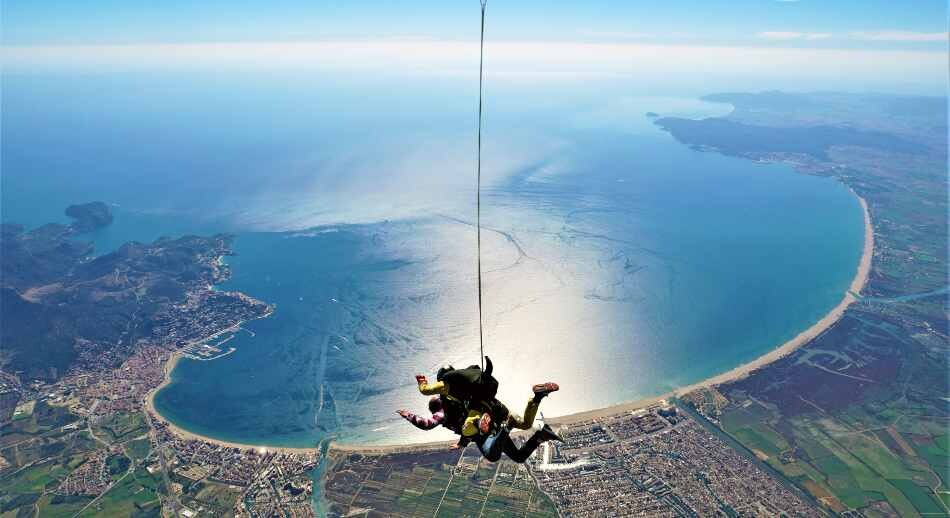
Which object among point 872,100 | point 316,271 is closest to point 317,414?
point 316,271

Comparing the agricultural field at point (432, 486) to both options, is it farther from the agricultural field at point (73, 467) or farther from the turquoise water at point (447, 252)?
the agricultural field at point (73, 467)

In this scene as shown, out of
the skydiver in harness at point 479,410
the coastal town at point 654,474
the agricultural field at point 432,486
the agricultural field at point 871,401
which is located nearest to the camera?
the skydiver in harness at point 479,410

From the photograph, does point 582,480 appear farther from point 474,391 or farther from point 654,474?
point 474,391

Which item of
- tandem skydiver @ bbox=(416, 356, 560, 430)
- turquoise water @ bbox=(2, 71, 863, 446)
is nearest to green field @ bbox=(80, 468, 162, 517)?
turquoise water @ bbox=(2, 71, 863, 446)

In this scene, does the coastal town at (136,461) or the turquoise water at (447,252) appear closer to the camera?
the coastal town at (136,461)

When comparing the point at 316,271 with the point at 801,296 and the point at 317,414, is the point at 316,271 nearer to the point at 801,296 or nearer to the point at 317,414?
the point at 317,414

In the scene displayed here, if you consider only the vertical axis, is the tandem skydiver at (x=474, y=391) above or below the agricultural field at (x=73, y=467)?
above

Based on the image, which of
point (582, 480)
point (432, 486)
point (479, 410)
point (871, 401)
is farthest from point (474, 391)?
point (871, 401)

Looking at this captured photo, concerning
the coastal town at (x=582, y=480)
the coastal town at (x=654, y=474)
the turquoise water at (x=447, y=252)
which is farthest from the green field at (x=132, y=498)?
the coastal town at (x=654, y=474)

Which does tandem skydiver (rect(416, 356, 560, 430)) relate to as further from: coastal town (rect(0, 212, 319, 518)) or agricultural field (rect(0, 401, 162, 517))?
agricultural field (rect(0, 401, 162, 517))
